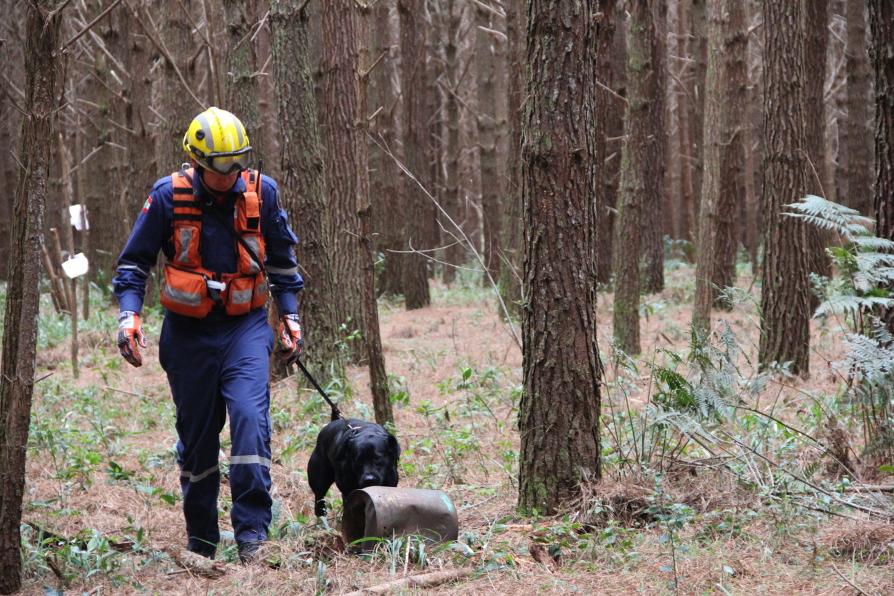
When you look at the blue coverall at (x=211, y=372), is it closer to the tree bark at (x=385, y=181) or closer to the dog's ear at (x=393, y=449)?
the dog's ear at (x=393, y=449)

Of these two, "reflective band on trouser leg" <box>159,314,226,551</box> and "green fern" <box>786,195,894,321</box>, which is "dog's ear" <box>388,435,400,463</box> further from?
"green fern" <box>786,195,894,321</box>

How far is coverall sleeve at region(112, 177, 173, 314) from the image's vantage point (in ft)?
13.4

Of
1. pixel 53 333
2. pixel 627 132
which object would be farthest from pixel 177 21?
pixel 627 132

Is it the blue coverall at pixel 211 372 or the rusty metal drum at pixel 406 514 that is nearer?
the rusty metal drum at pixel 406 514

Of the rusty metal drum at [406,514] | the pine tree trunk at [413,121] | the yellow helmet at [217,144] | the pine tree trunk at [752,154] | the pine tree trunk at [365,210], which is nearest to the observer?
the rusty metal drum at [406,514]

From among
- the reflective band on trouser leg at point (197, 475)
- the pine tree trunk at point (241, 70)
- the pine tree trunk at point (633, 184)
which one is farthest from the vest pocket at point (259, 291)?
the pine tree trunk at point (633, 184)

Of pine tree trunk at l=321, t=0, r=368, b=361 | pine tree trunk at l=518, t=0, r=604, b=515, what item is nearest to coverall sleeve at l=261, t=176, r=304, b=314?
pine tree trunk at l=518, t=0, r=604, b=515

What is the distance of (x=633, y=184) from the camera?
342 inches

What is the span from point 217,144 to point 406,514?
2067 mm

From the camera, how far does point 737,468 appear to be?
4449 mm

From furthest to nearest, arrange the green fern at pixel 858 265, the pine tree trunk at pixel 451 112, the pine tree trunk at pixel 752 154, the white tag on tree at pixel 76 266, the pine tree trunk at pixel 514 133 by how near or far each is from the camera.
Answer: the pine tree trunk at pixel 451 112 < the pine tree trunk at pixel 752 154 < the pine tree trunk at pixel 514 133 < the white tag on tree at pixel 76 266 < the green fern at pixel 858 265

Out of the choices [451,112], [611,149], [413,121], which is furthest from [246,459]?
[451,112]

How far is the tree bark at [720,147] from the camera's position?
805 cm

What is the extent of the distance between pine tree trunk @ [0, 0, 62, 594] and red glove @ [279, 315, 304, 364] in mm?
1310
